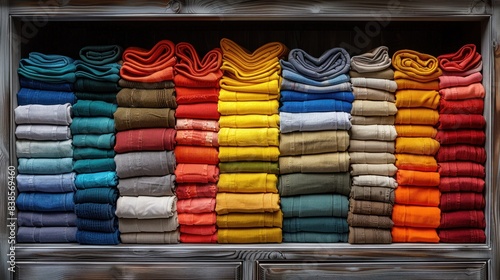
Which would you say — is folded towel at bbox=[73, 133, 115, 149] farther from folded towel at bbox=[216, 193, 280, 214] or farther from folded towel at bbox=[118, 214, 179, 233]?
folded towel at bbox=[216, 193, 280, 214]

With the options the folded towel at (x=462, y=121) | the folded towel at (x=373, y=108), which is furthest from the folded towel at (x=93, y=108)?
the folded towel at (x=462, y=121)

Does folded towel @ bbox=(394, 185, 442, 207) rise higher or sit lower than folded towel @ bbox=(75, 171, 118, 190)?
lower

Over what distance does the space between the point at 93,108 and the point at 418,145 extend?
106 cm

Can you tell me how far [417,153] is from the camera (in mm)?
1640

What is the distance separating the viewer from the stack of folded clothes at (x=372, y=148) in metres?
1.62

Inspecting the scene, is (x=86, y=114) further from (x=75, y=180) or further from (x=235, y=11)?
(x=235, y=11)

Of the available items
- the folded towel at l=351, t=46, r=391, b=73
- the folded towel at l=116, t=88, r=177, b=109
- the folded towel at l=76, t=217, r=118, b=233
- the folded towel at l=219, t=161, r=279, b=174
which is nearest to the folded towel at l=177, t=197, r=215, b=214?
the folded towel at l=219, t=161, r=279, b=174

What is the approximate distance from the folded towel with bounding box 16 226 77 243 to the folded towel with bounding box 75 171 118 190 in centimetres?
15

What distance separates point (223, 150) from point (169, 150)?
18cm

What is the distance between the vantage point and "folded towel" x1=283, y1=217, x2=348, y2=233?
5.36ft

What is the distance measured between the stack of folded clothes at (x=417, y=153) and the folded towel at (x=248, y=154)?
42cm

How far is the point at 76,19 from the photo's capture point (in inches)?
62.9

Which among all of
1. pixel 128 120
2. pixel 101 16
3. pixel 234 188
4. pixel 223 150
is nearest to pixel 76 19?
pixel 101 16

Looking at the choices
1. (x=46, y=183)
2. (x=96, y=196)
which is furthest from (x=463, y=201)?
(x=46, y=183)
